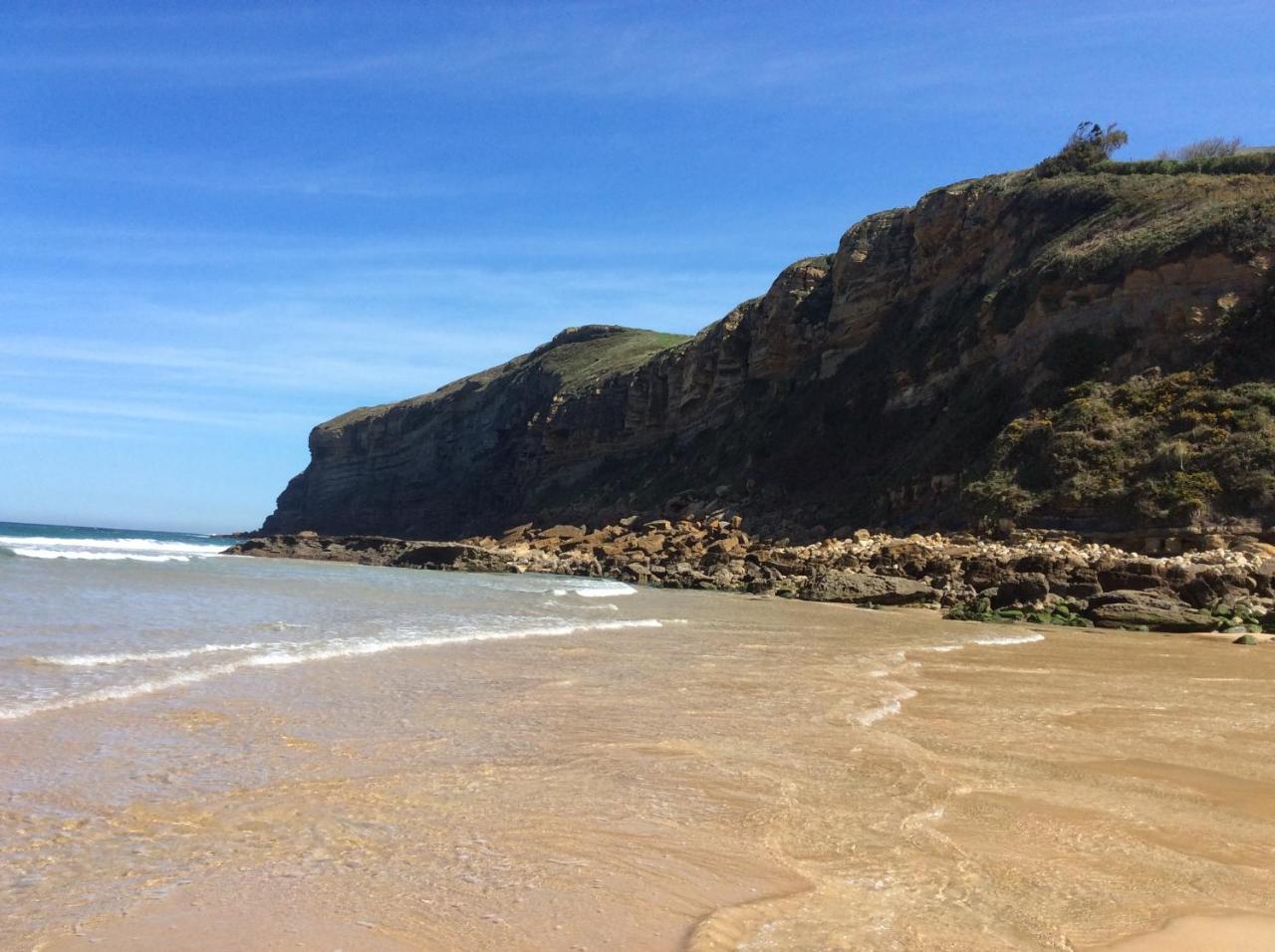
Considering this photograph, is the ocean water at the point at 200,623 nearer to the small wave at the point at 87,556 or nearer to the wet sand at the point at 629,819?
the wet sand at the point at 629,819

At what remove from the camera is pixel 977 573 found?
24969 mm

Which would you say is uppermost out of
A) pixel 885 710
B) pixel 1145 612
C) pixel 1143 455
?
pixel 1143 455

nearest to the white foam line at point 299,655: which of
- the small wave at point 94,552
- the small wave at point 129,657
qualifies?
the small wave at point 129,657

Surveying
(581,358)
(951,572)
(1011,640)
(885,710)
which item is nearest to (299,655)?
(885,710)

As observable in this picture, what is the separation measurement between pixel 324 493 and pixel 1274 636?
94.3 meters

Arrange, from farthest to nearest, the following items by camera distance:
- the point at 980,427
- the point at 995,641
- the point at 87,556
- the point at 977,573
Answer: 1. the point at 980,427
2. the point at 87,556
3. the point at 977,573
4. the point at 995,641

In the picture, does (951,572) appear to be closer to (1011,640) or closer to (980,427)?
(1011,640)

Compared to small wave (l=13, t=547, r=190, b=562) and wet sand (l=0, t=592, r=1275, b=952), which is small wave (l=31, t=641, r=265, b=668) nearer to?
wet sand (l=0, t=592, r=1275, b=952)

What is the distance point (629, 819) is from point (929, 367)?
130ft

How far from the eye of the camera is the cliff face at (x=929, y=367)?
31422mm

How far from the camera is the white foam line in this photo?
22.3 ft

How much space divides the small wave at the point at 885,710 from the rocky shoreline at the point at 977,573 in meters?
9.88

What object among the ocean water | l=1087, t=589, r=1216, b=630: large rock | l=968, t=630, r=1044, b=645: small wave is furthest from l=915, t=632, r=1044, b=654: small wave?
the ocean water

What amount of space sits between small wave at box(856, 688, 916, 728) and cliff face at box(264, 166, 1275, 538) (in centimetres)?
2076
